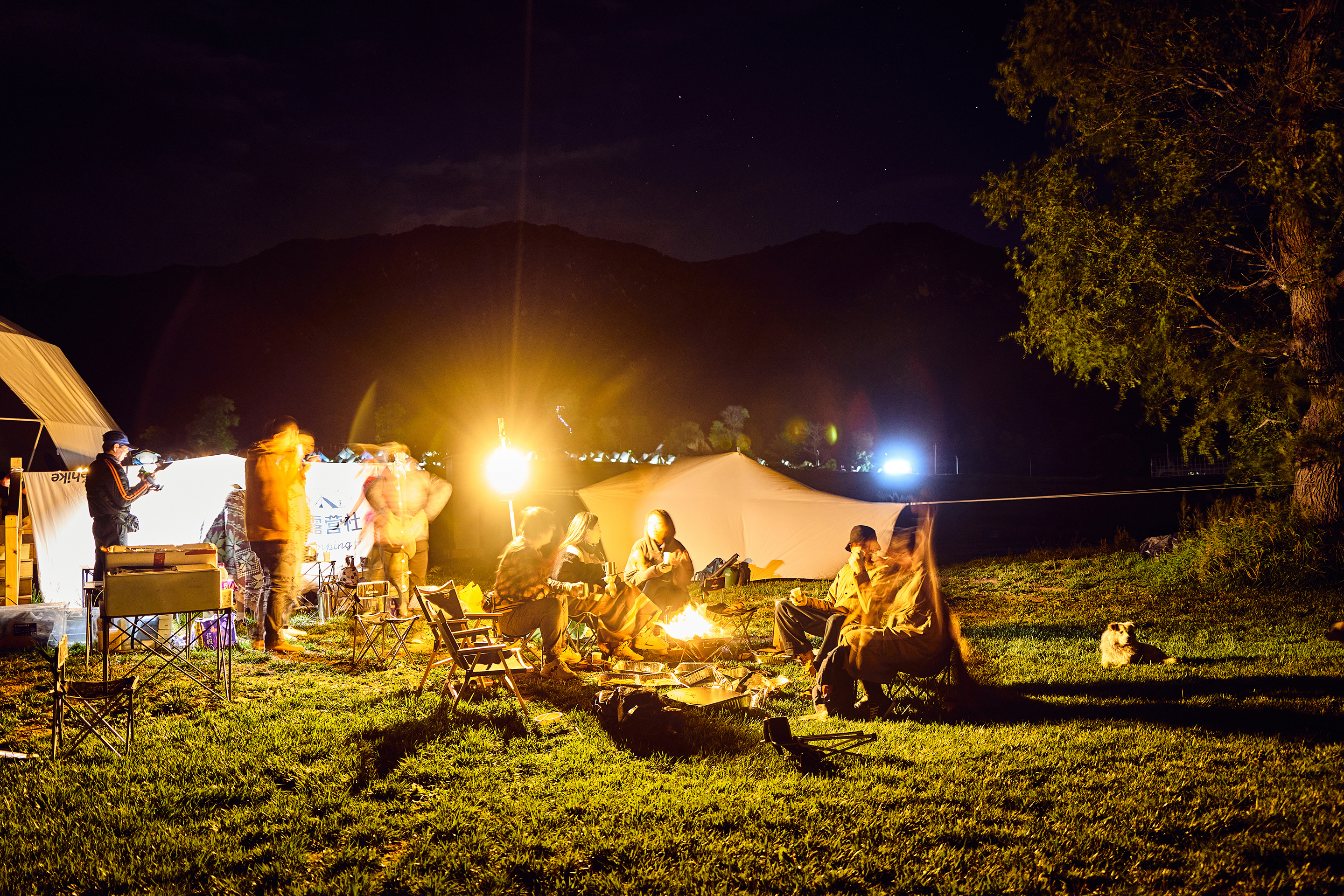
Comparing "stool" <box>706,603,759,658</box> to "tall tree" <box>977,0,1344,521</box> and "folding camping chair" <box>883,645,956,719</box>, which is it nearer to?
"folding camping chair" <box>883,645,956,719</box>

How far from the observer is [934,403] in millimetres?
99188

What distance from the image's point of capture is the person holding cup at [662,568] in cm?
748

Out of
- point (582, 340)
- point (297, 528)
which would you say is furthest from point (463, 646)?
point (582, 340)

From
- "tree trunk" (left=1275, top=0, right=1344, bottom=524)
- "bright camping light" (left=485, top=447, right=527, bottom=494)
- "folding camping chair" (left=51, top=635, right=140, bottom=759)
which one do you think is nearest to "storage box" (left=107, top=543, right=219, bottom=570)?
"folding camping chair" (left=51, top=635, right=140, bottom=759)

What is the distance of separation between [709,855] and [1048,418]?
102 meters

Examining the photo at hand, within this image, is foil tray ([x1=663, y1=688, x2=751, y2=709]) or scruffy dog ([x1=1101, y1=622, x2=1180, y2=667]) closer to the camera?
foil tray ([x1=663, y1=688, x2=751, y2=709])

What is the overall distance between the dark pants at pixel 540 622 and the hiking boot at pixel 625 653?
0.63 metres

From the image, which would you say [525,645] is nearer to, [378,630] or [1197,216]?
[378,630]

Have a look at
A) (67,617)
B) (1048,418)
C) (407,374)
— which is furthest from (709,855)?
(407,374)

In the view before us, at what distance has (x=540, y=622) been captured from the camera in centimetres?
677

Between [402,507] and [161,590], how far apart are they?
4.00 m

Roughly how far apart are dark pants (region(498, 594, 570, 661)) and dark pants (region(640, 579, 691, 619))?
0.99 meters

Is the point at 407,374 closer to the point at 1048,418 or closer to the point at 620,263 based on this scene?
the point at 620,263

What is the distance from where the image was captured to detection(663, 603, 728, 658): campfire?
725 cm
